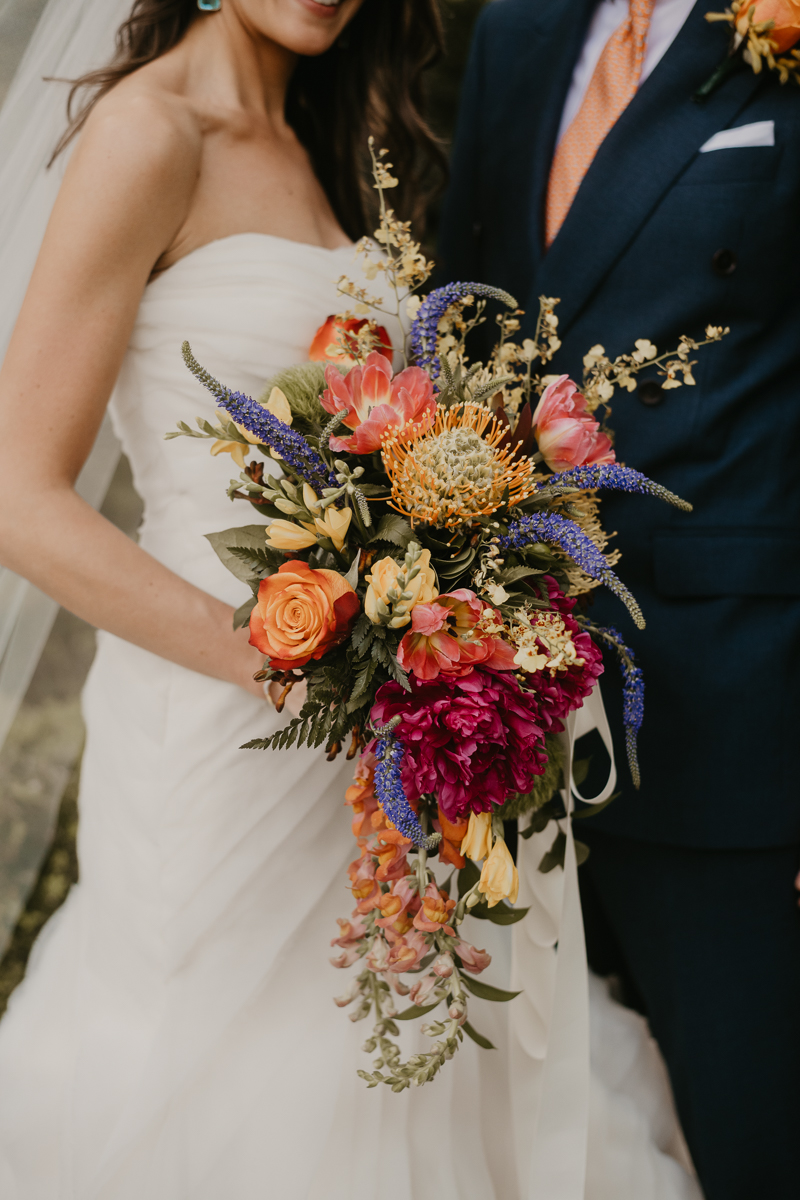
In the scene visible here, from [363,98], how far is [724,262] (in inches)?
38.1

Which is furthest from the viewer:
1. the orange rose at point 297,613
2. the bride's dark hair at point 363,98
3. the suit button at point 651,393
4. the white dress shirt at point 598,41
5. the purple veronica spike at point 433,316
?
the bride's dark hair at point 363,98

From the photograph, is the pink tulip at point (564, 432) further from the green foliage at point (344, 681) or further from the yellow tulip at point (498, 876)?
the yellow tulip at point (498, 876)

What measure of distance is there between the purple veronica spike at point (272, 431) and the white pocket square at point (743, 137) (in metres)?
1.04

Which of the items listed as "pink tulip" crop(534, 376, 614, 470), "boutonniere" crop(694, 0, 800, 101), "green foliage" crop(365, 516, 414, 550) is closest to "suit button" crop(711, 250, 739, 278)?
"boutonniere" crop(694, 0, 800, 101)

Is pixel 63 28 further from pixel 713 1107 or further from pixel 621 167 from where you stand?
pixel 713 1107

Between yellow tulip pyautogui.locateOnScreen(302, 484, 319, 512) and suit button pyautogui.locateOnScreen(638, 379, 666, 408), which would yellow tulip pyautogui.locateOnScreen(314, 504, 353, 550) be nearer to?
yellow tulip pyautogui.locateOnScreen(302, 484, 319, 512)

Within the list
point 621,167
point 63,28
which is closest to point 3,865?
point 63,28

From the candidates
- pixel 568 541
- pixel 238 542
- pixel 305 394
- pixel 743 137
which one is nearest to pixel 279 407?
pixel 305 394

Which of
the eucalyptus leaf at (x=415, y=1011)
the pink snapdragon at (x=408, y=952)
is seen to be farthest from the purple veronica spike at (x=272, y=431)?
the eucalyptus leaf at (x=415, y=1011)

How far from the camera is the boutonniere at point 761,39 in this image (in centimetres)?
153

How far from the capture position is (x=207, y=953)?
1459 millimetres

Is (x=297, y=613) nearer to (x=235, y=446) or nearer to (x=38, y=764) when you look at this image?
(x=235, y=446)

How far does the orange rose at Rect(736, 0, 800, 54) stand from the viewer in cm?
153

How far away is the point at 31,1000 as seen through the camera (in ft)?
5.23
